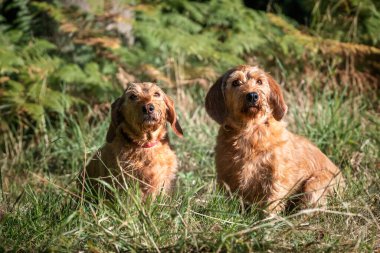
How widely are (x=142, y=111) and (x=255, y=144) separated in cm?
97

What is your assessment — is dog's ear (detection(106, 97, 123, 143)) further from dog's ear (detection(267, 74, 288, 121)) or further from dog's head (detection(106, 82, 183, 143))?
dog's ear (detection(267, 74, 288, 121))

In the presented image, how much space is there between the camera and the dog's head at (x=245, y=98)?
519 centimetres

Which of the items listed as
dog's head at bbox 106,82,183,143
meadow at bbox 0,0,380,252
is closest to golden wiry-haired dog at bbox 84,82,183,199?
dog's head at bbox 106,82,183,143

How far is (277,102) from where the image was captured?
211 inches

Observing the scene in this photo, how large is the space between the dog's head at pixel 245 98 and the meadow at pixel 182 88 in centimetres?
65

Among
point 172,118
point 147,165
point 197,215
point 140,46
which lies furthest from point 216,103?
point 140,46

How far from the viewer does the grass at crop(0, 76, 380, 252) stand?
12.7 feet

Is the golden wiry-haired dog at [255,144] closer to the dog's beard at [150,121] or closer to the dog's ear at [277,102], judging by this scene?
the dog's ear at [277,102]

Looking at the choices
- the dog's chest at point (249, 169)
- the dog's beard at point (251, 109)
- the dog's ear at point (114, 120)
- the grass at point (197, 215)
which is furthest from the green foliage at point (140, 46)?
the dog's beard at point (251, 109)

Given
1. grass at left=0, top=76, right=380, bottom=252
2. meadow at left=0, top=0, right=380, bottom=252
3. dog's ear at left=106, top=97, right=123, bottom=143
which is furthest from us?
meadow at left=0, top=0, right=380, bottom=252

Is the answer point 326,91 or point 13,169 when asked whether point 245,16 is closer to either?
point 326,91

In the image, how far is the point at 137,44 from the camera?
956 cm

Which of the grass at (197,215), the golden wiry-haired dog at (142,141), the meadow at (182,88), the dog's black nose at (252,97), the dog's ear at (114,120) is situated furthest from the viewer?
the meadow at (182,88)

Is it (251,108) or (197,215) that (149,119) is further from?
(197,215)
